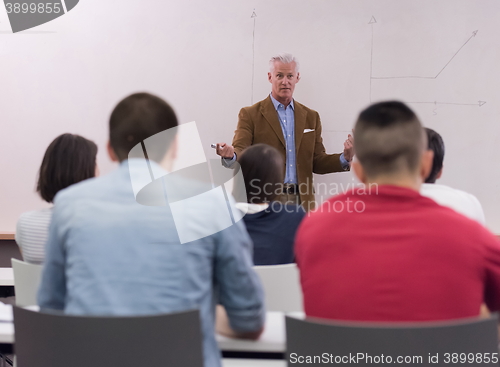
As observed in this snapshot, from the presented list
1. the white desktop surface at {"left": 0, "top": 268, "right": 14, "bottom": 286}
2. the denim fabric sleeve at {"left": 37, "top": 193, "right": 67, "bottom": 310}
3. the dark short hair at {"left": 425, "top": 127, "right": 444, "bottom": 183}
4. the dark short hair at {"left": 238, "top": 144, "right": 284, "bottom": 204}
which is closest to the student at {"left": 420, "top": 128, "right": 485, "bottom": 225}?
the dark short hair at {"left": 425, "top": 127, "right": 444, "bottom": 183}

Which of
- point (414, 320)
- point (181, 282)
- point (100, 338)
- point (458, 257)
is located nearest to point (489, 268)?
point (458, 257)

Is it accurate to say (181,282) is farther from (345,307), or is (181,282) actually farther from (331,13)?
(331,13)

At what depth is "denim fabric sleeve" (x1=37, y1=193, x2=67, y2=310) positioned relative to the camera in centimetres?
113

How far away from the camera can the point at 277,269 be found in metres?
1.56

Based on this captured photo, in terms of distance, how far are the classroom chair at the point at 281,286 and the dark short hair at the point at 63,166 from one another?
0.96m

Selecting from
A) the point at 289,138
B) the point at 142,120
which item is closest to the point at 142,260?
the point at 142,120

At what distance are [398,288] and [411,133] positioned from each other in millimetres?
391

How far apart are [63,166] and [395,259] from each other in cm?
152

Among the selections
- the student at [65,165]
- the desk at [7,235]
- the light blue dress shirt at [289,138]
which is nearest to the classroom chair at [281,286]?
the student at [65,165]

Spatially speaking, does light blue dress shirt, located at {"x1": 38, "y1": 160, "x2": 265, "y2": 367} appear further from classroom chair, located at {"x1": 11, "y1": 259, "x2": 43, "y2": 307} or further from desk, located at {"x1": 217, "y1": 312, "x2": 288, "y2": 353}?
classroom chair, located at {"x1": 11, "y1": 259, "x2": 43, "y2": 307}

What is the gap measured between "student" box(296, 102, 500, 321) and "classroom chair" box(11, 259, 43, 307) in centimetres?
97

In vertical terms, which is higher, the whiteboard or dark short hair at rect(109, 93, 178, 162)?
the whiteboard

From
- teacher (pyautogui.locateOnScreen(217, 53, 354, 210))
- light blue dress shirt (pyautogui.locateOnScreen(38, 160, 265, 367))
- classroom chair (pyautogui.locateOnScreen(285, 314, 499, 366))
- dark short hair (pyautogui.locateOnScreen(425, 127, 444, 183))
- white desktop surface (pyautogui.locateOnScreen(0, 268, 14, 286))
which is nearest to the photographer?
classroom chair (pyautogui.locateOnScreen(285, 314, 499, 366))

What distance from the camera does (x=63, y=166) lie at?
2098mm
